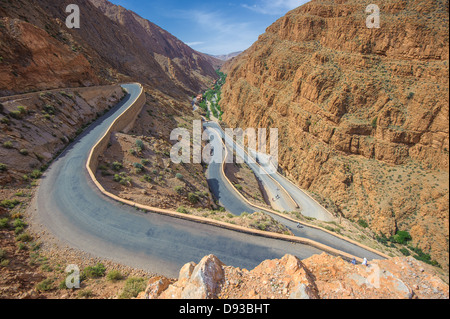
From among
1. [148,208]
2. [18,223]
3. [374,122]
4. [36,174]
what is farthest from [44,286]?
[374,122]

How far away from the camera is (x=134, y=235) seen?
9.73m

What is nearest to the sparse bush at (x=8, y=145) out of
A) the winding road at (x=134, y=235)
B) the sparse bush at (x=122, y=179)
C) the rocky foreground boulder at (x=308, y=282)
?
the winding road at (x=134, y=235)

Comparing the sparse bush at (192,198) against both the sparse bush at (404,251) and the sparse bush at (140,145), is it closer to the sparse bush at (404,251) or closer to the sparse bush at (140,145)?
the sparse bush at (140,145)

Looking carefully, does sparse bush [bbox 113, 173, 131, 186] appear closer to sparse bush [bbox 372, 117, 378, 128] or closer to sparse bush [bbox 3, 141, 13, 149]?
sparse bush [bbox 3, 141, 13, 149]

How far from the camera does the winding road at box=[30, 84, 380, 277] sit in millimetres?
8789

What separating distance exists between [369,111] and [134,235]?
35.0 m

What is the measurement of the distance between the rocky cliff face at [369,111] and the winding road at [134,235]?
12.6 meters

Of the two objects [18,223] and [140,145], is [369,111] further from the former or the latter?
[18,223]

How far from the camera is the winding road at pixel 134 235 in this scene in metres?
8.79

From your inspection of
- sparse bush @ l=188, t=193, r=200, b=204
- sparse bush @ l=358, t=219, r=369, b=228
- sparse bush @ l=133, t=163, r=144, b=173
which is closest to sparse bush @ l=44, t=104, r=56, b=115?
sparse bush @ l=133, t=163, r=144, b=173

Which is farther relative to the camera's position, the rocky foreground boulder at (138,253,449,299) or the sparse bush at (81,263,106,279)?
the sparse bush at (81,263,106,279)

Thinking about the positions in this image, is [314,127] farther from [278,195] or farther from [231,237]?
[231,237]

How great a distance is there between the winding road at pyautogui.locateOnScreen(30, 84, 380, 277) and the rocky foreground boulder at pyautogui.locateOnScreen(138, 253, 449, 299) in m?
2.73

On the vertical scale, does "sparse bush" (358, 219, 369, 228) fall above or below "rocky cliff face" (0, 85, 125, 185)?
below
